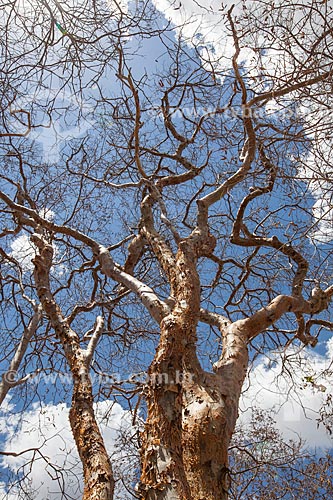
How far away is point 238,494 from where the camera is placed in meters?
6.67

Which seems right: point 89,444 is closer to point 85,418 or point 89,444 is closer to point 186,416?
point 85,418

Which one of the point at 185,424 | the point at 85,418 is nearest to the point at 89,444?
the point at 85,418

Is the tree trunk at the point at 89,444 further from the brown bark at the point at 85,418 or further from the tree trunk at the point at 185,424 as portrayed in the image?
the tree trunk at the point at 185,424

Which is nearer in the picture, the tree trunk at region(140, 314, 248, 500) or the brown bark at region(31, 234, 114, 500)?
the tree trunk at region(140, 314, 248, 500)

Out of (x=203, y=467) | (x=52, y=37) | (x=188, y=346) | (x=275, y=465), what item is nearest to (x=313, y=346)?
(x=275, y=465)

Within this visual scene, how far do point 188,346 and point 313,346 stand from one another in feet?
9.90

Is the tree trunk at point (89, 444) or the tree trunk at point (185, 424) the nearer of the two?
the tree trunk at point (185, 424)

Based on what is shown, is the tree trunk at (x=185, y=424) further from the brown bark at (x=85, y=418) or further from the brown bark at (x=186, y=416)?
the brown bark at (x=85, y=418)

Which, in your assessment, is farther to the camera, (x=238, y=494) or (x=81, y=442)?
(x=238, y=494)

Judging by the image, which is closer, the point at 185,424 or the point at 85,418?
the point at 185,424

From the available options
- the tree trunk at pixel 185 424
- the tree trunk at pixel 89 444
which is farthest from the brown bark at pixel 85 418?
the tree trunk at pixel 185 424

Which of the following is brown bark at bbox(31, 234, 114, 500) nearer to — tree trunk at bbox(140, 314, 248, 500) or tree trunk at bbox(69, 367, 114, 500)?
tree trunk at bbox(69, 367, 114, 500)

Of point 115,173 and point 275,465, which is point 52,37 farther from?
point 275,465

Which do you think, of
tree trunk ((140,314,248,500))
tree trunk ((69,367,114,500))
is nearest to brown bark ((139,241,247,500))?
tree trunk ((140,314,248,500))
